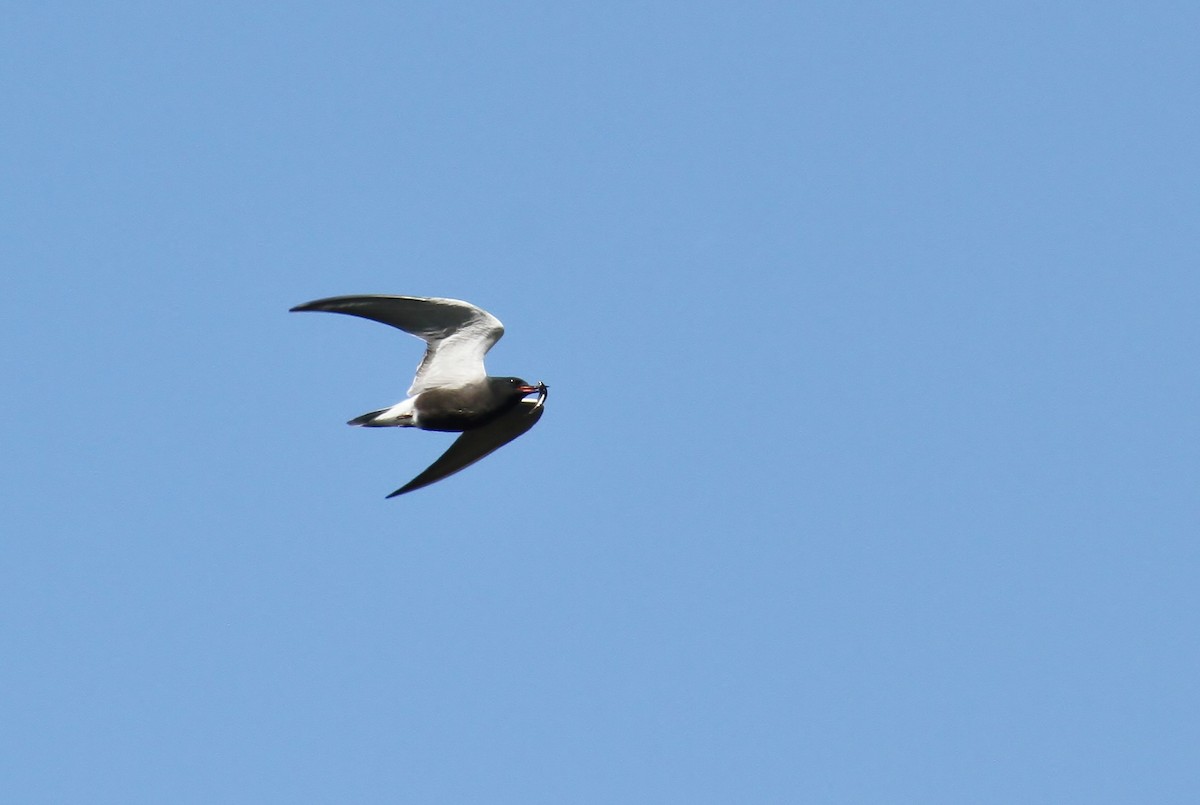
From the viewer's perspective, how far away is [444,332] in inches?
895

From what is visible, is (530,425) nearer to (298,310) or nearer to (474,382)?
(474,382)

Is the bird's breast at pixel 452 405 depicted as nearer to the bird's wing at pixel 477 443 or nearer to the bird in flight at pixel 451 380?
the bird in flight at pixel 451 380

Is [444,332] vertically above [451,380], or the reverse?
[444,332]

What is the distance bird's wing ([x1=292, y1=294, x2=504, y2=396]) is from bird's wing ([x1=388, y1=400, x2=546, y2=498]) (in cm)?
129

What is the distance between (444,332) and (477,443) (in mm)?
2430

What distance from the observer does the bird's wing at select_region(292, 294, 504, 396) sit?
22.2 m

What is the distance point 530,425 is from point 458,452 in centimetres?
116

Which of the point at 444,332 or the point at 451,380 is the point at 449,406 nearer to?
the point at 451,380

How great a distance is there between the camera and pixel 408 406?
2286 centimetres

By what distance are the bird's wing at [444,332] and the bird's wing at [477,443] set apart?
129 cm

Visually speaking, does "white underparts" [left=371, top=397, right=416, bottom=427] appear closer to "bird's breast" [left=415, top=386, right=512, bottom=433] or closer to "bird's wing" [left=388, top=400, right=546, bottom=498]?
"bird's breast" [left=415, top=386, right=512, bottom=433]

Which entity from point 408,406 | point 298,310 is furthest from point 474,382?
point 298,310

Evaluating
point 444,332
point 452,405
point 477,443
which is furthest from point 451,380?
point 477,443

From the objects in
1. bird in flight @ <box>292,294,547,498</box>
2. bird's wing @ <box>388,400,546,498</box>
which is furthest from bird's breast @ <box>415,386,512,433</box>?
bird's wing @ <box>388,400,546,498</box>
